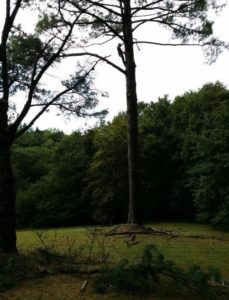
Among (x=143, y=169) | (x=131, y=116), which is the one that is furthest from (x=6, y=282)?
(x=143, y=169)

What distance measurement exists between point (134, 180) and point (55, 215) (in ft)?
47.7

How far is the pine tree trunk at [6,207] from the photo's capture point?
9.55 meters

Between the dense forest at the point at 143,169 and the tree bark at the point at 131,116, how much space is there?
3.77 metres

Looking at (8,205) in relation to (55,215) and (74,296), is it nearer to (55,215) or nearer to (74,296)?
(74,296)

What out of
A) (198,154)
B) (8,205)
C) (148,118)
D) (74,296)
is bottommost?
(74,296)

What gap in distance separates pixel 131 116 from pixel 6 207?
675cm

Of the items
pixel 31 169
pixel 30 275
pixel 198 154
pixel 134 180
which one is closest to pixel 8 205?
pixel 30 275

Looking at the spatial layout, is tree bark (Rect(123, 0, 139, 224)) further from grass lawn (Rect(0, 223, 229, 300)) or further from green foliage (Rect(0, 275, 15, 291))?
green foliage (Rect(0, 275, 15, 291))

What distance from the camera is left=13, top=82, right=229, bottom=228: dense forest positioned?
2178 cm

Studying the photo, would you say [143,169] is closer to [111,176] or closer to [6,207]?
[111,176]

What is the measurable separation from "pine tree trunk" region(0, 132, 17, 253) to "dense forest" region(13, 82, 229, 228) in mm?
9865

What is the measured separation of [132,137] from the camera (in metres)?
15.5

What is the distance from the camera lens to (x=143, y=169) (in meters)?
25.4

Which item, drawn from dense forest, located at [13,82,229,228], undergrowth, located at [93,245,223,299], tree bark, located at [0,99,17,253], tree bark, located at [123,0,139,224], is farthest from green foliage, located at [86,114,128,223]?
undergrowth, located at [93,245,223,299]
